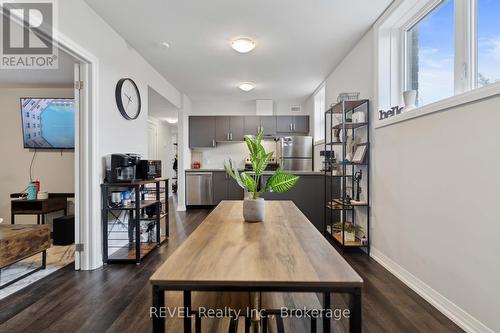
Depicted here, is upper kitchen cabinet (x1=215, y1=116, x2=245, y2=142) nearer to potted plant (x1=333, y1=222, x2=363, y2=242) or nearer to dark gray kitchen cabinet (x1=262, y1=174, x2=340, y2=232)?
dark gray kitchen cabinet (x1=262, y1=174, x2=340, y2=232)

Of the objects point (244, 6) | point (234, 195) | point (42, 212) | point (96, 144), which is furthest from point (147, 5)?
point (234, 195)

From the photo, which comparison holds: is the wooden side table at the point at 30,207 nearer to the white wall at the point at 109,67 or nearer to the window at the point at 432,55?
the white wall at the point at 109,67

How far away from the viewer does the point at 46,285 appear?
2.20 meters

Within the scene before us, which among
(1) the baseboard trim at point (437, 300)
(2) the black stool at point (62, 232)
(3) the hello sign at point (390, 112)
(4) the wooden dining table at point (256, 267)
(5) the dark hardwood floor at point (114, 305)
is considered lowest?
(5) the dark hardwood floor at point (114, 305)

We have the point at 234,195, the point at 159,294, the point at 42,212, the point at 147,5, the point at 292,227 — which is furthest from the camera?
the point at 234,195

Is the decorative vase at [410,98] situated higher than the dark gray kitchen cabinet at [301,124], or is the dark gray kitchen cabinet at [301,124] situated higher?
the dark gray kitchen cabinet at [301,124]

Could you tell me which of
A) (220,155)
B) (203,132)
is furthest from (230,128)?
(220,155)

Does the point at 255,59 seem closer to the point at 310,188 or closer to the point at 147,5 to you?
the point at 147,5

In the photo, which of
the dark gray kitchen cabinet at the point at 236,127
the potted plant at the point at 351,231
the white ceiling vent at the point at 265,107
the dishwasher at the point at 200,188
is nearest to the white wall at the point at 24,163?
the dishwasher at the point at 200,188

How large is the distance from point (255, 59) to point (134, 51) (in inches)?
65.3

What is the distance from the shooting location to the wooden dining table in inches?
29.6

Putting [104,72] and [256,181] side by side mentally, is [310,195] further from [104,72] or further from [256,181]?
[104,72]

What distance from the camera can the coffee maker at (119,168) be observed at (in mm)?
2635

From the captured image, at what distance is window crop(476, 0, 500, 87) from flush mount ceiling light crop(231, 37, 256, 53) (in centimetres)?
213
